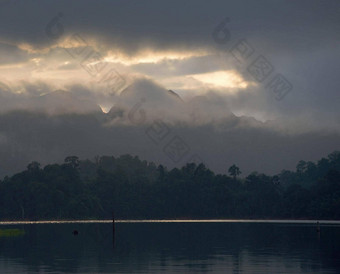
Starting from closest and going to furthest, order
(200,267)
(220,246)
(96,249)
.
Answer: (200,267), (96,249), (220,246)

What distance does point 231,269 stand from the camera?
72.1 meters

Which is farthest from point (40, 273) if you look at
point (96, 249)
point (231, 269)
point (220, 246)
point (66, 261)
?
point (220, 246)

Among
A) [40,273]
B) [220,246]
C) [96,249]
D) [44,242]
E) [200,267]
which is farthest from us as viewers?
[44,242]

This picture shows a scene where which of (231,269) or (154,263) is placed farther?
(154,263)

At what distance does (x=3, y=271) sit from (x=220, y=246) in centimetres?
4500

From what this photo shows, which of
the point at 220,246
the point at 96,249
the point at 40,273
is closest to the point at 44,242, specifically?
the point at 96,249

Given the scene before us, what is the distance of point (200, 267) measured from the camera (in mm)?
73750

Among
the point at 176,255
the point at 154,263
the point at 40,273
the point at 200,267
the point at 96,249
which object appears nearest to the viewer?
the point at 40,273

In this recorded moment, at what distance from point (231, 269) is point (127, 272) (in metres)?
11.4

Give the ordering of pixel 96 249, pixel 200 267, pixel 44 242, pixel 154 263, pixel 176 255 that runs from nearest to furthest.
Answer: pixel 200 267, pixel 154 263, pixel 176 255, pixel 96 249, pixel 44 242

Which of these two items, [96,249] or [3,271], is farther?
[96,249]

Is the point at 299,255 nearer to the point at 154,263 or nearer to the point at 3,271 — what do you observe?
the point at 154,263

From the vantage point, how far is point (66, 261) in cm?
8119

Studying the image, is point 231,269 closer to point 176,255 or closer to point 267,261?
point 267,261
